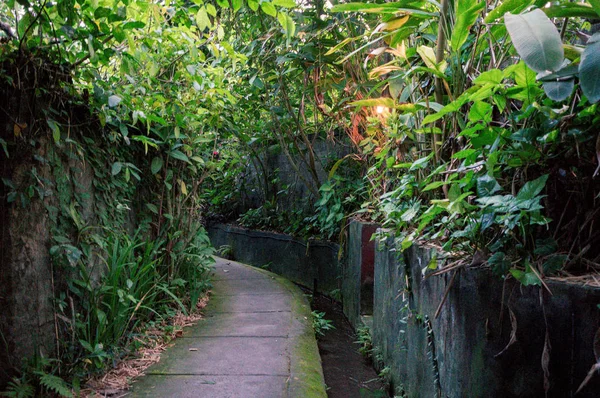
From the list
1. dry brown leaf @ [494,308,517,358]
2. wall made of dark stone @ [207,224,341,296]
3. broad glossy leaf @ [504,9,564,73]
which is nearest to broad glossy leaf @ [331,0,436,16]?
broad glossy leaf @ [504,9,564,73]

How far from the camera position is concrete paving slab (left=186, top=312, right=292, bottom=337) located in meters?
3.81

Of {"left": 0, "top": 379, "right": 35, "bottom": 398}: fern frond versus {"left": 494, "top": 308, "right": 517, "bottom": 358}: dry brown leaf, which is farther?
{"left": 0, "top": 379, "right": 35, "bottom": 398}: fern frond

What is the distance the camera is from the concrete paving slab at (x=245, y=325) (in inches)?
150

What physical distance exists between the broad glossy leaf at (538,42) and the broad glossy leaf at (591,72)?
→ 6 cm

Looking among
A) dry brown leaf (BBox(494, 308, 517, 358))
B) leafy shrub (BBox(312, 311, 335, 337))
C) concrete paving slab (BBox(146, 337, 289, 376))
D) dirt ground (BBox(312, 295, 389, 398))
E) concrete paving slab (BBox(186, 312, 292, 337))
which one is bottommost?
dirt ground (BBox(312, 295, 389, 398))

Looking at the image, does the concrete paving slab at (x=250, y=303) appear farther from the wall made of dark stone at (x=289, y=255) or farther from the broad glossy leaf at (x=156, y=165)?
the broad glossy leaf at (x=156, y=165)

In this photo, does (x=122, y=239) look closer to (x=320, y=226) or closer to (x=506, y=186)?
(x=506, y=186)

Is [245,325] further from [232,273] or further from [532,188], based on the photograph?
[532,188]

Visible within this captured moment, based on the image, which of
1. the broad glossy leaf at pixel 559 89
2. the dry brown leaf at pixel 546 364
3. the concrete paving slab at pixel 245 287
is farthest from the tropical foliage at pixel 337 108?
the concrete paving slab at pixel 245 287

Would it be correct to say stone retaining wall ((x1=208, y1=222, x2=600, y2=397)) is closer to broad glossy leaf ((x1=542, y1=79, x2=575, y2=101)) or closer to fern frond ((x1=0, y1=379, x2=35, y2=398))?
broad glossy leaf ((x1=542, y1=79, x2=575, y2=101))

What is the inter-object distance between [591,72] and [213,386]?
7.95 feet

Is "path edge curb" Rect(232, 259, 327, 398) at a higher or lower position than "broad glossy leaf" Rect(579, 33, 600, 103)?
lower

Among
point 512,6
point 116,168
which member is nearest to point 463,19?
point 512,6

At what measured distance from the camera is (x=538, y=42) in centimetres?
129
